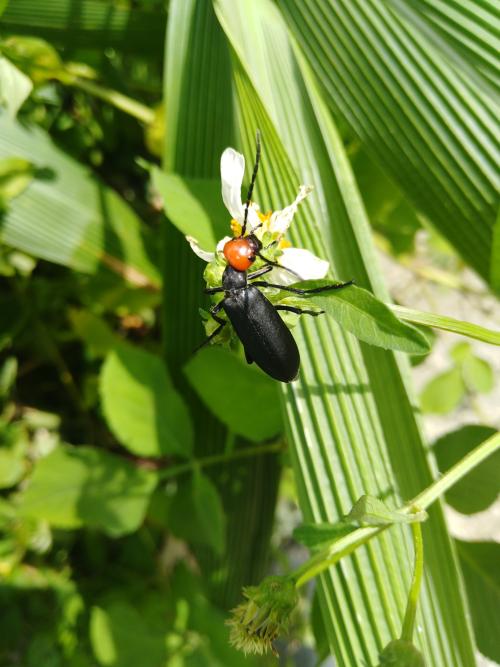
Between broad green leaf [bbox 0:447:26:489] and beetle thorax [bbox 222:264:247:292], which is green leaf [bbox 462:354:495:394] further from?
broad green leaf [bbox 0:447:26:489]

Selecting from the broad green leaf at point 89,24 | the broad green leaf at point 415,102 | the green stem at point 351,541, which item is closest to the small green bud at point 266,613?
the green stem at point 351,541

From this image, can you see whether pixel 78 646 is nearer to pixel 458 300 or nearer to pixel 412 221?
pixel 412 221

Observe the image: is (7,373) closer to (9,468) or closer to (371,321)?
(9,468)

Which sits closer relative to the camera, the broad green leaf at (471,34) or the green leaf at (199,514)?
the broad green leaf at (471,34)

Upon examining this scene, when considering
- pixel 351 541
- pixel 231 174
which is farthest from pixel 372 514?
pixel 231 174

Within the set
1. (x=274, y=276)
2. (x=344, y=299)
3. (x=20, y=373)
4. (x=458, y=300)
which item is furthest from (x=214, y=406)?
(x=458, y=300)

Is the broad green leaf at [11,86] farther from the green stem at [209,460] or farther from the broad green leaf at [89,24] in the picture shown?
the green stem at [209,460]
